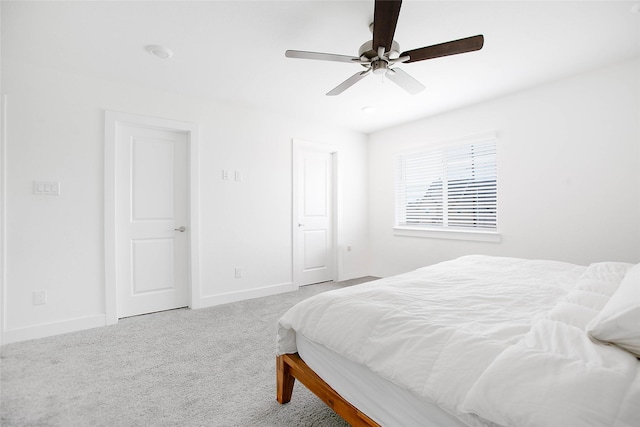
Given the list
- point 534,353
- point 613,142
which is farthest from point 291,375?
point 613,142

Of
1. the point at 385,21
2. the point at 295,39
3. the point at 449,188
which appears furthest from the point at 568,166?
the point at 295,39

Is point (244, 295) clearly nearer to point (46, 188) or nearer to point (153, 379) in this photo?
point (153, 379)

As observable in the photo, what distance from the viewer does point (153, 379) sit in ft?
6.26

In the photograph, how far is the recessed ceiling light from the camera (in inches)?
91.9

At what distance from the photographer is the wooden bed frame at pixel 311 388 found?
120 cm

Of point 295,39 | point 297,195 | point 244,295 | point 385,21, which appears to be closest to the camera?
point 385,21

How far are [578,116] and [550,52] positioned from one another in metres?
0.83

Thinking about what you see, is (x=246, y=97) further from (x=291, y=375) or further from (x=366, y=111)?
(x=291, y=375)

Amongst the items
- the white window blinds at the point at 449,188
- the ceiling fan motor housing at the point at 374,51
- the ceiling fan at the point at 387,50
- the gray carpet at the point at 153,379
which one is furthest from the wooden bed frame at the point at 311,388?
the white window blinds at the point at 449,188

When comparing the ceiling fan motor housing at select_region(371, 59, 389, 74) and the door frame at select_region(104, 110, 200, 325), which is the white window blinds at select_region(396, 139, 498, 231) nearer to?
the ceiling fan motor housing at select_region(371, 59, 389, 74)

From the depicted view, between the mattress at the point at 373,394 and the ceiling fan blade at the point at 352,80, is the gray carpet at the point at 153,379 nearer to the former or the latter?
the mattress at the point at 373,394

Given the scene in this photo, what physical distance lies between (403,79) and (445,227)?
2.38 m

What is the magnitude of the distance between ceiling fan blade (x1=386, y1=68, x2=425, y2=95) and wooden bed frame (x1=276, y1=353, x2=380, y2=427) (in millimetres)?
2028

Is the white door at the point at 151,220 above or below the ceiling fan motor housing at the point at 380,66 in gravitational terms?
below
